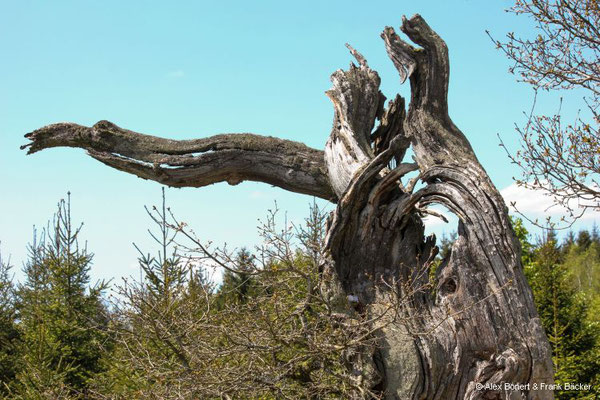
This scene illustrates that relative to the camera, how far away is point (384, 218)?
20.8ft

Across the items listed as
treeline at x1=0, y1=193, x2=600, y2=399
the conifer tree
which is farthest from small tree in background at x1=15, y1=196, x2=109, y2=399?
the conifer tree

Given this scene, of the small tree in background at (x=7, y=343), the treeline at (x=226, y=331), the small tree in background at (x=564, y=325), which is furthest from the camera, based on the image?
the small tree in background at (x=7, y=343)

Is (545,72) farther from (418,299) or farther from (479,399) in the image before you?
(479,399)

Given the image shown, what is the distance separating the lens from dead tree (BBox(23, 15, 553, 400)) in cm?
586

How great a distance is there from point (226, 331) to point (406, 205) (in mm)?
2174

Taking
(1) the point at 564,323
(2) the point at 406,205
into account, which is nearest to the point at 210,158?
(2) the point at 406,205

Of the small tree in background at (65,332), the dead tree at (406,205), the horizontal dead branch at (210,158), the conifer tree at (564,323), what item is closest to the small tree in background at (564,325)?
the conifer tree at (564,323)

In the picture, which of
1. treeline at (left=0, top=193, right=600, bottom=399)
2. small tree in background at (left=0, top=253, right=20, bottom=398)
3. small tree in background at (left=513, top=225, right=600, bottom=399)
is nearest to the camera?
treeline at (left=0, top=193, right=600, bottom=399)

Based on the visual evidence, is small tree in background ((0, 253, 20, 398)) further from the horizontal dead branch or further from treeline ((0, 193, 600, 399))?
the horizontal dead branch

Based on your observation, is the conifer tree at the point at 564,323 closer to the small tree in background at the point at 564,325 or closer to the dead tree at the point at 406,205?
the small tree in background at the point at 564,325

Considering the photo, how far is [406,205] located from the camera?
6.30m

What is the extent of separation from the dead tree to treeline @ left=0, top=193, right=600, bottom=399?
0.36 meters

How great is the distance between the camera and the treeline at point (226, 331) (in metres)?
5.64

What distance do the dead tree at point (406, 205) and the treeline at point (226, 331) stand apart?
0.36 m
